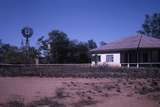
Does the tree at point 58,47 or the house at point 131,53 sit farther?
the tree at point 58,47

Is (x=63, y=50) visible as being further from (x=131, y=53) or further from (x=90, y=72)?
(x=90, y=72)

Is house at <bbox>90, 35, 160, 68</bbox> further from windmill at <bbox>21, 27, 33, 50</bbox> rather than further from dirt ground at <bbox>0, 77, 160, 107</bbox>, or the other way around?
windmill at <bbox>21, 27, 33, 50</bbox>

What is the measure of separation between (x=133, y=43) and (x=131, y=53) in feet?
4.78

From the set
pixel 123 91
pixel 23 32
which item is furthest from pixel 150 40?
pixel 23 32

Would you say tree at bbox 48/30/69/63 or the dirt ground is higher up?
tree at bbox 48/30/69/63

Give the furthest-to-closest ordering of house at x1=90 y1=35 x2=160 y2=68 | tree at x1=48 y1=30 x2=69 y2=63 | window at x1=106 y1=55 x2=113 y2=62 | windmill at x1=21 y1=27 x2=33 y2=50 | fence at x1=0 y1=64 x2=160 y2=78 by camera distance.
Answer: windmill at x1=21 y1=27 x2=33 y2=50 → tree at x1=48 y1=30 x2=69 y2=63 → window at x1=106 y1=55 x2=113 y2=62 → house at x1=90 y1=35 x2=160 y2=68 → fence at x1=0 y1=64 x2=160 y2=78

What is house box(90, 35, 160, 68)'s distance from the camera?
3441cm

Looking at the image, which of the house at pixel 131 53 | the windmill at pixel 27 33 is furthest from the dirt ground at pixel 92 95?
the windmill at pixel 27 33

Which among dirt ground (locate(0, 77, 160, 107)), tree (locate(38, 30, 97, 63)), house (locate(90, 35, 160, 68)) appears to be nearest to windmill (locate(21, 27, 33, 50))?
tree (locate(38, 30, 97, 63))

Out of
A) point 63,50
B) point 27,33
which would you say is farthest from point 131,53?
point 27,33

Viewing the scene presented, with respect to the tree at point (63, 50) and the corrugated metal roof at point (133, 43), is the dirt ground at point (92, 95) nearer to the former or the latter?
the corrugated metal roof at point (133, 43)

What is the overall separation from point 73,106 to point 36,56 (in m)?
51.4

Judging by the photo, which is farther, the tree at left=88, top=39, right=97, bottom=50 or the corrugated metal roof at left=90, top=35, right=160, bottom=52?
the tree at left=88, top=39, right=97, bottom=50

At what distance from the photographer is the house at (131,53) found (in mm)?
34406
